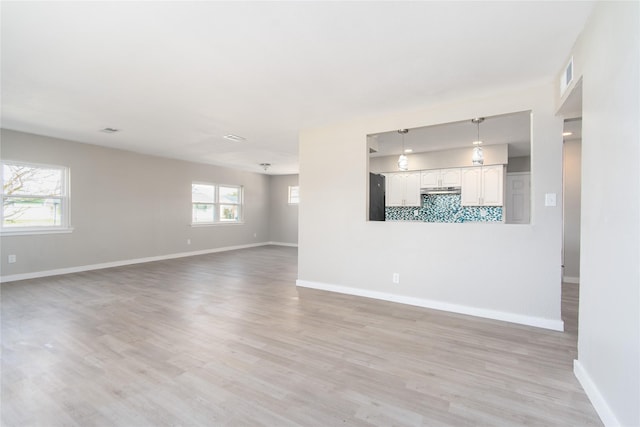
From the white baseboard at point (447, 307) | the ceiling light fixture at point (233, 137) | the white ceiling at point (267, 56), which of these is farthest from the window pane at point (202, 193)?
the white baseboard at point (447, 307)

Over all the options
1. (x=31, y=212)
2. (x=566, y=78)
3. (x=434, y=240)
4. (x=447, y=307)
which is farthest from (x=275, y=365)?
(x=31, y=212)

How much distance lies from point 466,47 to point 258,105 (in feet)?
7.46

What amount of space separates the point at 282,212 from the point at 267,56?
771 cm

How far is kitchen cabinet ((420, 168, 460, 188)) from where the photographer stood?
5988 mm

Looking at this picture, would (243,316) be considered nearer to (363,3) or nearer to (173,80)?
(173,80)

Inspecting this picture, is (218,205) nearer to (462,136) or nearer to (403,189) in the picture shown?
(403,189)

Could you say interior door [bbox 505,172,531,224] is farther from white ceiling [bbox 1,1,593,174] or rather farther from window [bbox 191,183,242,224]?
window [bbox 191,183,242,224]

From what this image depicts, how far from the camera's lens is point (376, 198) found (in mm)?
4352

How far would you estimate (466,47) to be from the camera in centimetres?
228

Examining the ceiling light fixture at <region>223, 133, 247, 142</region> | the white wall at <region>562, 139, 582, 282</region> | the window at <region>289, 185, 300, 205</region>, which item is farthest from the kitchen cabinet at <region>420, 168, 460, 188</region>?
the window at <region>289, 185, 300, 205</region>

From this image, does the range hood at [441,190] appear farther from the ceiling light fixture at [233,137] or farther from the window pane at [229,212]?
the window pane at [229,212]

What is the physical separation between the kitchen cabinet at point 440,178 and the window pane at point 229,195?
18.3ft

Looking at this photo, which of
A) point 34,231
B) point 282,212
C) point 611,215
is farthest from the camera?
point 282,212

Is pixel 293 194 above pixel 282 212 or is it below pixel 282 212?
above
